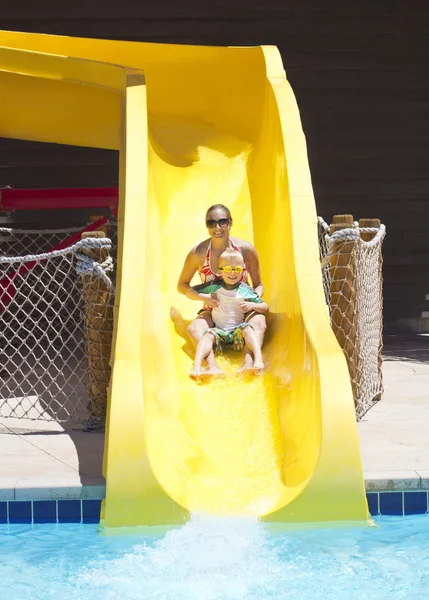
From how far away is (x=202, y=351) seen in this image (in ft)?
16.6

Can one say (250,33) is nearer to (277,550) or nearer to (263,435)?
(263,435)

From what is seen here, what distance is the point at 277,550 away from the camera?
3.73 meters

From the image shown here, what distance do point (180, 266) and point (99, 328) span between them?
0.72 m

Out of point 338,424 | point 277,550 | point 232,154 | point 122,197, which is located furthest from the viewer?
point 232,154

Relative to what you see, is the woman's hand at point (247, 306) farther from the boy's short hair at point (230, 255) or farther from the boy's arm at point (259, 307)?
the boy's short hair at point (230, 255)

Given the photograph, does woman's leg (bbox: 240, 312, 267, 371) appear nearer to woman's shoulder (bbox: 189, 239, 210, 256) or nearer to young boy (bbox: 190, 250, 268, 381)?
young boy (bbox: 190, 250, 268, 381)

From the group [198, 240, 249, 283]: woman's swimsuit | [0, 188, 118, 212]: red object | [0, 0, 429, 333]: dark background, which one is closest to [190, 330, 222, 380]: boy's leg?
[198, 240, 249, 283]: woman's swimsuit

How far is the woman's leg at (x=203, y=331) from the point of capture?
198 inches

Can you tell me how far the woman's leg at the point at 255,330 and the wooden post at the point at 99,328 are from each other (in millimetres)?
713

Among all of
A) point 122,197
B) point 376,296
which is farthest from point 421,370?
point 122,197

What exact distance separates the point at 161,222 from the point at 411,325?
343 cm

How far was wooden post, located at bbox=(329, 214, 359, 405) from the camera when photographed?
17.3 feet

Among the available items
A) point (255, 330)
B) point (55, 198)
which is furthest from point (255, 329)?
point (55, 198)

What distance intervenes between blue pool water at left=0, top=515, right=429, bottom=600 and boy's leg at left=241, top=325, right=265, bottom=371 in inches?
44.7
